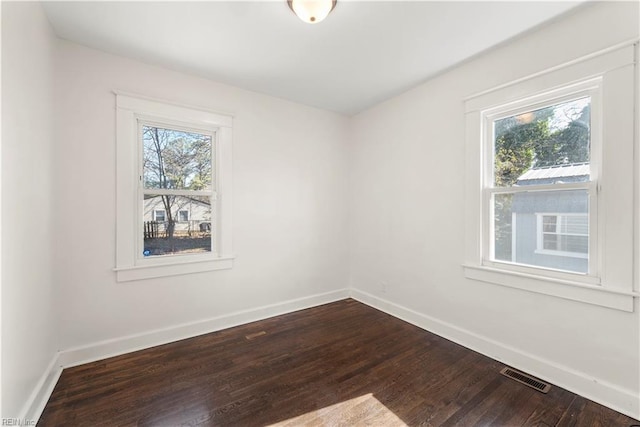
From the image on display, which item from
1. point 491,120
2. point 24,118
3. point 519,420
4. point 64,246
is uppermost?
point 491,120

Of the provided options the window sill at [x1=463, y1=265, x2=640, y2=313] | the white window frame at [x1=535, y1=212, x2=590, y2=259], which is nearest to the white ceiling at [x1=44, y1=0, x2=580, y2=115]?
the white window frame at [x1=535, y1=212, x2=590, y2=259]

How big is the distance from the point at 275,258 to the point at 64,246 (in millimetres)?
1961

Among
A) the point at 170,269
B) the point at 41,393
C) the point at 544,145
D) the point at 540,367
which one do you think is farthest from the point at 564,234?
the point at 41,393

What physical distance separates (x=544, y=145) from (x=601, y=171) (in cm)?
45

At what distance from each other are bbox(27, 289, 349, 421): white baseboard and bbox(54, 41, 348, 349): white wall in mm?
57

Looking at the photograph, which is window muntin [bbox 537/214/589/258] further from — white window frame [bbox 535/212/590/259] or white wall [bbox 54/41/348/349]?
white wall [bbox 54/41/348/349]

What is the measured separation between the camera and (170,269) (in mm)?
2750

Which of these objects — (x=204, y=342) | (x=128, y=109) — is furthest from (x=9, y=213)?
(x=204, y=342)

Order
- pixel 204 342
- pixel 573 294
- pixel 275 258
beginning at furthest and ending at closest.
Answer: pixel 275 258 < pixel 204 342 < pixel 573 294

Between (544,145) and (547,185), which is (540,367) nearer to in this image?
(547,185)

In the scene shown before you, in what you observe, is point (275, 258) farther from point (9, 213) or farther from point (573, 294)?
point (573, 294)

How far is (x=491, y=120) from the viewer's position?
101 inches

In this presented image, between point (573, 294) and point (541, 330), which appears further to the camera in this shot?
point (541, 330)

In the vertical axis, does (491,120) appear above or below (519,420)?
above
